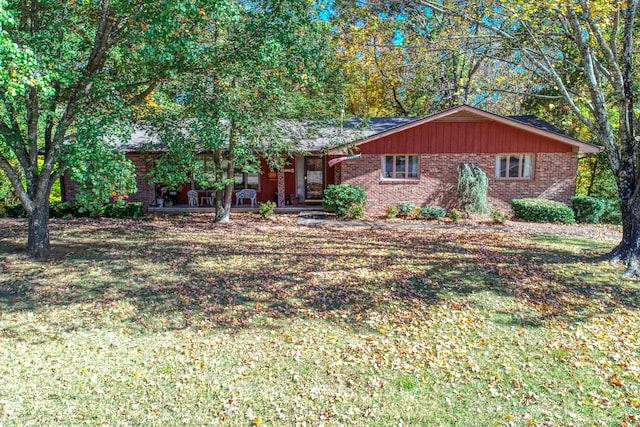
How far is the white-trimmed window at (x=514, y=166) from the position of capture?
16.0 meters

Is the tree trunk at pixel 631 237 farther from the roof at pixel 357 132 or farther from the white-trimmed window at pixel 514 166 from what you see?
the white-trimmed window at pixel 514 166

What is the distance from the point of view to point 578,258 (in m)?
9.19

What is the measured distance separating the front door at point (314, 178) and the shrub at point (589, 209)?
10.0 meters

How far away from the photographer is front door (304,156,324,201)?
18672 mm

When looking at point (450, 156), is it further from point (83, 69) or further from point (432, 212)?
point (83, 69)

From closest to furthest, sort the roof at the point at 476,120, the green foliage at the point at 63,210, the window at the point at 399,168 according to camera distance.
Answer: the roof at the point at 476,120
the green foliage at the point at 63,210
the window at the point at 399,168

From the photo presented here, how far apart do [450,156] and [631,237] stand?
8214 millimetres

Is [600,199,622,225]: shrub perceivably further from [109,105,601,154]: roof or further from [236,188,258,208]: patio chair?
[236,188,258,208]: patio chair

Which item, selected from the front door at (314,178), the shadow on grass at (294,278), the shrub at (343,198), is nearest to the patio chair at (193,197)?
the front door at (314,178)

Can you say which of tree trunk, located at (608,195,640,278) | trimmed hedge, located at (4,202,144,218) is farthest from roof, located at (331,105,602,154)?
trimmed hedge, located at (4,202,144,218)

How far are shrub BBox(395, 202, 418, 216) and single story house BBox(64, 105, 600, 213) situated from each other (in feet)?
1.72

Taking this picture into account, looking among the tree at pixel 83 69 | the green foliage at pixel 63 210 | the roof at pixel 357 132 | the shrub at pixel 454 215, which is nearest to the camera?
the tree at pixel 83 69

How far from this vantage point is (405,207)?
15531 mm

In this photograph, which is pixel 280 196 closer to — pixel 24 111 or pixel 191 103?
pixel 191 103
